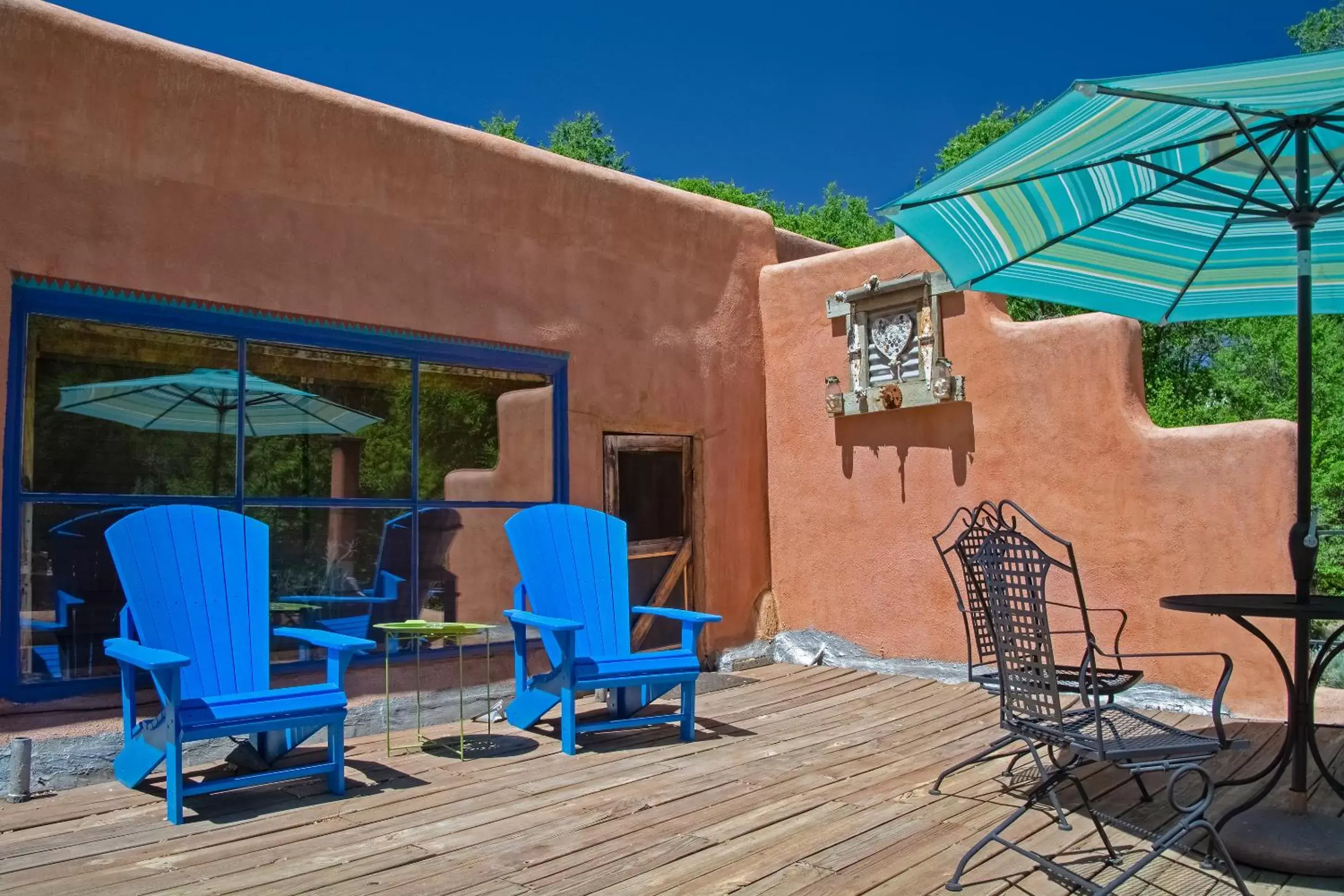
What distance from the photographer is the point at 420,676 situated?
5043 mm

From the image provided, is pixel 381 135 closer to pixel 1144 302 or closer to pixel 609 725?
pixel 609 725

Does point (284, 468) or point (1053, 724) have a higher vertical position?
point (284, 468)

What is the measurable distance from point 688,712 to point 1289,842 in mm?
Result: 2336

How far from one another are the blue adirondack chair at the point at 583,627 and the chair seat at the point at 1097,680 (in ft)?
4.37

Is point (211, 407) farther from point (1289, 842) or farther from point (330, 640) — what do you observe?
point (1289, 842)

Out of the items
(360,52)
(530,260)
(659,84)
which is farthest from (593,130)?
(530,260)

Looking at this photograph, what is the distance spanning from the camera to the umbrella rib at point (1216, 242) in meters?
3.27

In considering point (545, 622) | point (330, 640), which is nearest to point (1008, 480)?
→ point (545, 622)

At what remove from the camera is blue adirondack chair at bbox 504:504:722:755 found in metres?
4.45

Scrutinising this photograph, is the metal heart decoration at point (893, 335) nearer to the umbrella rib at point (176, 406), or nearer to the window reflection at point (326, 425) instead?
the window reflection at point (326, 425)

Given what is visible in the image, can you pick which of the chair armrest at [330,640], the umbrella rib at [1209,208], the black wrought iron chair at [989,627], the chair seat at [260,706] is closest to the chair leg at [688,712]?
the black wrought iron chair at [989,627]

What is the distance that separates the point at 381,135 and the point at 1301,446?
394 cm

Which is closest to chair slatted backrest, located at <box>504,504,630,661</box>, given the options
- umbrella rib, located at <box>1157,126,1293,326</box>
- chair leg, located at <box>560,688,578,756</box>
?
chair leg, located at <box>560,688,578,756</box>

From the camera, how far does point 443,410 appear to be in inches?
210
